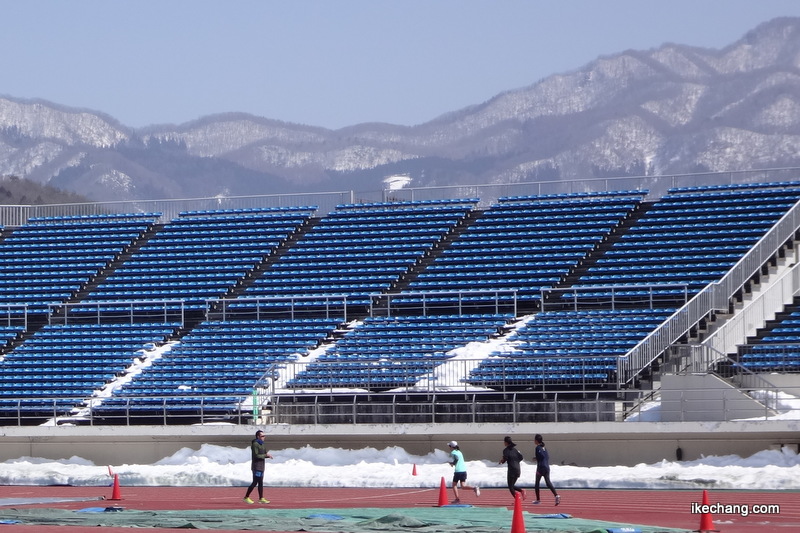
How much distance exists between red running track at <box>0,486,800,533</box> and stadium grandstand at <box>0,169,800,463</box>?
3.97 meters

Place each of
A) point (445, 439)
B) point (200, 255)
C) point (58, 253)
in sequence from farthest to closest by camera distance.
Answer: point (58, 253) < point (200, 255) < point (445, 439)

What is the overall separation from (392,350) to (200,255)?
10.3 meters

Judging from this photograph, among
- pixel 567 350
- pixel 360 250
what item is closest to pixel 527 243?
pixel 360 250

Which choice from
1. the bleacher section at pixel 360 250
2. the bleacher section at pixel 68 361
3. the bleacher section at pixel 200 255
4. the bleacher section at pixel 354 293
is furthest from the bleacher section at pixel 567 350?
the bleacher section at pixel 68 361

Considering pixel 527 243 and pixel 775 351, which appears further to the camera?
pixel 527 243

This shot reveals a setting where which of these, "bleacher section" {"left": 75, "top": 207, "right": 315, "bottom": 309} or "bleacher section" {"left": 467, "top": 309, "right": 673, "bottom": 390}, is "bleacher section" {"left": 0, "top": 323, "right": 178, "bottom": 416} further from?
"bleacher section" {"left": 467, "top": 309, "right": 673, "bottom": 390}

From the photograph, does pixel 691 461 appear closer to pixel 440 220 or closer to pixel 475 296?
pixel 475 296

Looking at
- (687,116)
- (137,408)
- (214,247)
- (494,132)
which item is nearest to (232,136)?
(494,132)

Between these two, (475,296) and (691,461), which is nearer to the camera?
(691,461)

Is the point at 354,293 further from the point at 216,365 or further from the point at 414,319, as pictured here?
the point at 216,365

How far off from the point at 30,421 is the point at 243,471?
26.9 ft

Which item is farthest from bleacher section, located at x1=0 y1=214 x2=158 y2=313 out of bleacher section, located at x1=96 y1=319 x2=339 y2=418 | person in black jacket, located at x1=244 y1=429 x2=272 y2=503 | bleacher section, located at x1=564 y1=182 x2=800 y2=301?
person in black jacket, located at x1=244 y1=429 x2=272 y2=503

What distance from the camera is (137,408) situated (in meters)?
32.0

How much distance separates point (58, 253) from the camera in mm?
43406
